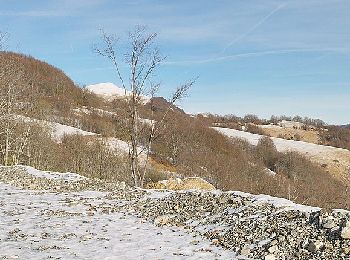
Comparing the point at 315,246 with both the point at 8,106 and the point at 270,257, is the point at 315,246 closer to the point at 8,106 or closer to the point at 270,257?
the point at 270,257

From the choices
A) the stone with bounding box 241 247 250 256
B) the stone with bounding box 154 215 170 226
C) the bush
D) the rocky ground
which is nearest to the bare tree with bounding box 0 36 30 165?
the rocky ground

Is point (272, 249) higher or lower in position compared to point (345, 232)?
lower

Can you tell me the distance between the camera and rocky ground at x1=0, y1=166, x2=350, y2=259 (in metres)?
10.2

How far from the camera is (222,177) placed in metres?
66.1

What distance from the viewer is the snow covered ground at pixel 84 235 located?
10.3 metres

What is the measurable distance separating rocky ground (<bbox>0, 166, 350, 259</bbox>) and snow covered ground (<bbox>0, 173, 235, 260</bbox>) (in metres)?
0.02

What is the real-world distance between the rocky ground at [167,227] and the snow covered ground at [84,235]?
0.08ft

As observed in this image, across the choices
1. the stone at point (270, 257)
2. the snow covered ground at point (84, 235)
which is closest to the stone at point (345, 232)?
the stone at point (270, 257)

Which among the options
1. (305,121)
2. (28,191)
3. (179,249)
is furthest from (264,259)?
(305,121)

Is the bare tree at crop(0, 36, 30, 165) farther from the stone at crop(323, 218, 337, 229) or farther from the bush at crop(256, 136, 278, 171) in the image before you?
the bush at crop(256, 136, 278, 171)

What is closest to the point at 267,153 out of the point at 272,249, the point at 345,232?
the point at 345,232

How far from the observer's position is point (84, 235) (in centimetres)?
Answer: 1209

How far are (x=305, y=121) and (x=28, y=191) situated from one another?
180717mm

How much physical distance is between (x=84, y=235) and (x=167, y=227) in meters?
2.66
